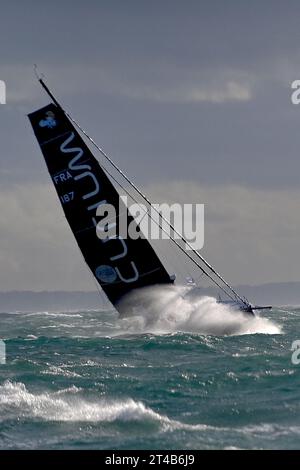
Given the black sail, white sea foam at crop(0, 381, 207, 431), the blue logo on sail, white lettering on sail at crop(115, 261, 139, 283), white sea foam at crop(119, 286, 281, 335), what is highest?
the blue logo on sail

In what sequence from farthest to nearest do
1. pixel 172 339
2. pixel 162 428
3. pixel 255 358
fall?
pixel 172 339, pixel 255 358, pixel 162 428

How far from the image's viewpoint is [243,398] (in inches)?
596

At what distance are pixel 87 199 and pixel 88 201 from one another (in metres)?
0.10

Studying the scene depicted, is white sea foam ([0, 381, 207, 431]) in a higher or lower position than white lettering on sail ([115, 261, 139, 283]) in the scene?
lower

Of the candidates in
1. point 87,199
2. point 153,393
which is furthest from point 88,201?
point 153,393

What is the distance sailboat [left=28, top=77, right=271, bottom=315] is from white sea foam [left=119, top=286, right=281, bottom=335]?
0.49 m

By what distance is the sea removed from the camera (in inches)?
487

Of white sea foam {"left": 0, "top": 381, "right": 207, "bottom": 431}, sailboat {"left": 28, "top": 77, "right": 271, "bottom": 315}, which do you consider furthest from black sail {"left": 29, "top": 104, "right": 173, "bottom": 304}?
white sea foam {"left": 0, "top": 381, "right": 207, "bottom": 431}

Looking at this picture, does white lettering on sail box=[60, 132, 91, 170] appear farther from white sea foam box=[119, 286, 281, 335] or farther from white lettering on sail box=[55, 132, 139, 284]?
white sea foam box=[119, 286, 281, 335]

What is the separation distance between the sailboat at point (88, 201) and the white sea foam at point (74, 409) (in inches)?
503
